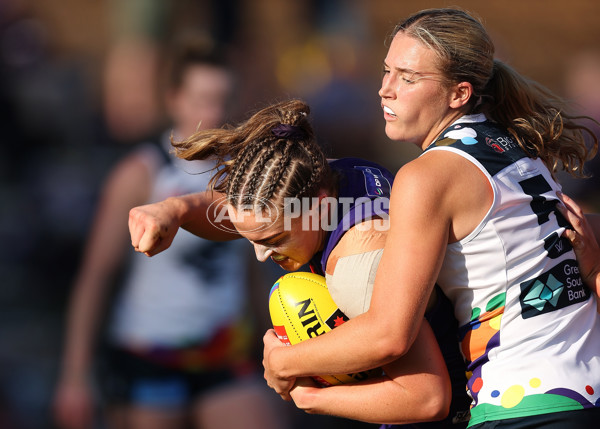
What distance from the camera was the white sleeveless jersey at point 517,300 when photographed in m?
2.23

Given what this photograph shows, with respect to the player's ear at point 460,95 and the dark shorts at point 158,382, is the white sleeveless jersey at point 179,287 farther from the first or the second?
the player's ear at point 460,95

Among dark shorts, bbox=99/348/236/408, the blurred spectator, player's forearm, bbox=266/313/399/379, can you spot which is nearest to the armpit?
player's forearm, bbox=266/313/399/379

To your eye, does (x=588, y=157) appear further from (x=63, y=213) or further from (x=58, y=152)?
(x=58, y=152)

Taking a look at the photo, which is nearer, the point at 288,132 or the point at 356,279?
the point at 356,279

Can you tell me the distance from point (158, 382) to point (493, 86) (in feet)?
8.95

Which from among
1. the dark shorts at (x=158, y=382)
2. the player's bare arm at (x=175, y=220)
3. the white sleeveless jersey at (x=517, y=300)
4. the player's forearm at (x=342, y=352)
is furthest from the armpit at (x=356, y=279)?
the dark shorts at (x=158, y=382)

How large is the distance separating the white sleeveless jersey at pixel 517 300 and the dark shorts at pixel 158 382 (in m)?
2.37

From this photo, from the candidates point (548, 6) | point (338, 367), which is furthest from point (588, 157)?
point (548, 6)

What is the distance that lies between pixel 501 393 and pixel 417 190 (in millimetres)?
643

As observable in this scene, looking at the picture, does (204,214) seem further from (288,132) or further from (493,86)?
(493,86)

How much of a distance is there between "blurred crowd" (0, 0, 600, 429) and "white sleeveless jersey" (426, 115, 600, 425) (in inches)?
140

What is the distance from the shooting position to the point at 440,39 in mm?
2381

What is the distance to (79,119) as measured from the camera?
8320mm

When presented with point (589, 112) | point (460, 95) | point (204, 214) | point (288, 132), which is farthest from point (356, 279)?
point (589, 112)
